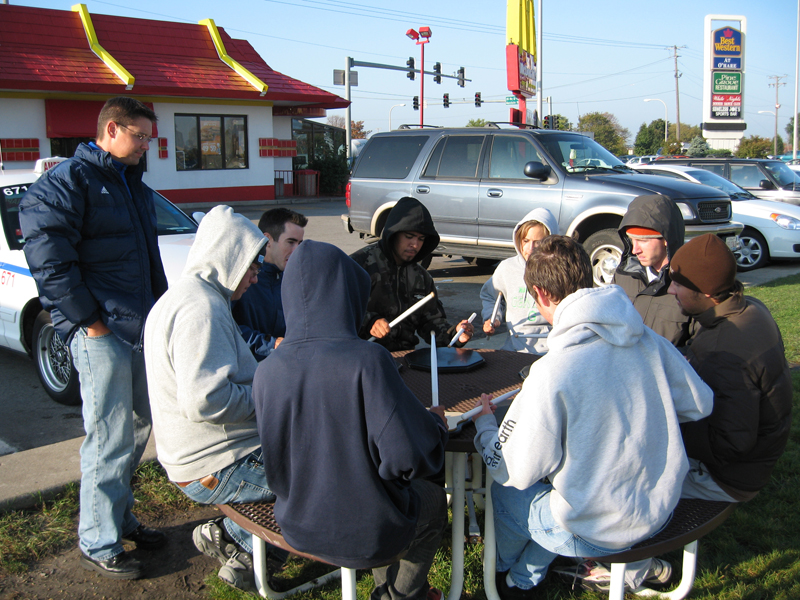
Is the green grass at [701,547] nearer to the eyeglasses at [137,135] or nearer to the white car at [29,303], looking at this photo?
Result: the white car at [29,303]

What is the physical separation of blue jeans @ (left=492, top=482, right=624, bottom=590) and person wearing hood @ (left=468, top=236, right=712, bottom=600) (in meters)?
0.02

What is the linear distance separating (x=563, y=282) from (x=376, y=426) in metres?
0.92

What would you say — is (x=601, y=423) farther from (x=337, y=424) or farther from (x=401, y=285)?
(x=401, y=285)

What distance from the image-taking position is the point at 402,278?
13.5ft

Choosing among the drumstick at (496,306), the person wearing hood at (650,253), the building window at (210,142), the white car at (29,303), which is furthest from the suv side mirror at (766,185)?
the building window at (210,142)

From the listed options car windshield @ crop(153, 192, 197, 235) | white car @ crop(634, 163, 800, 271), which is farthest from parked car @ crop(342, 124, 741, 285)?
car windshield @ crop(153, 192, 197, 235)

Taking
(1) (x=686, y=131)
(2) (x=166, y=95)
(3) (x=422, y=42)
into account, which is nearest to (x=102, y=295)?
(2) (x=166, y=95)

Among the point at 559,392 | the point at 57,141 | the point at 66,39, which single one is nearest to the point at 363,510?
the point at 559,392

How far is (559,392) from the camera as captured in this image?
6.79 ft

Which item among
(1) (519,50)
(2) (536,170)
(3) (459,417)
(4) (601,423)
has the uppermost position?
(1) (519,50)

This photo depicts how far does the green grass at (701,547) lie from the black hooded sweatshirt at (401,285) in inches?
47.3

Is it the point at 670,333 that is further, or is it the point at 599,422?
the point at 670,333

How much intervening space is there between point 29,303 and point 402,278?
3095 mm

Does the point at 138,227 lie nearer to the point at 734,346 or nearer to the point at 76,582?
the point at 76,582
